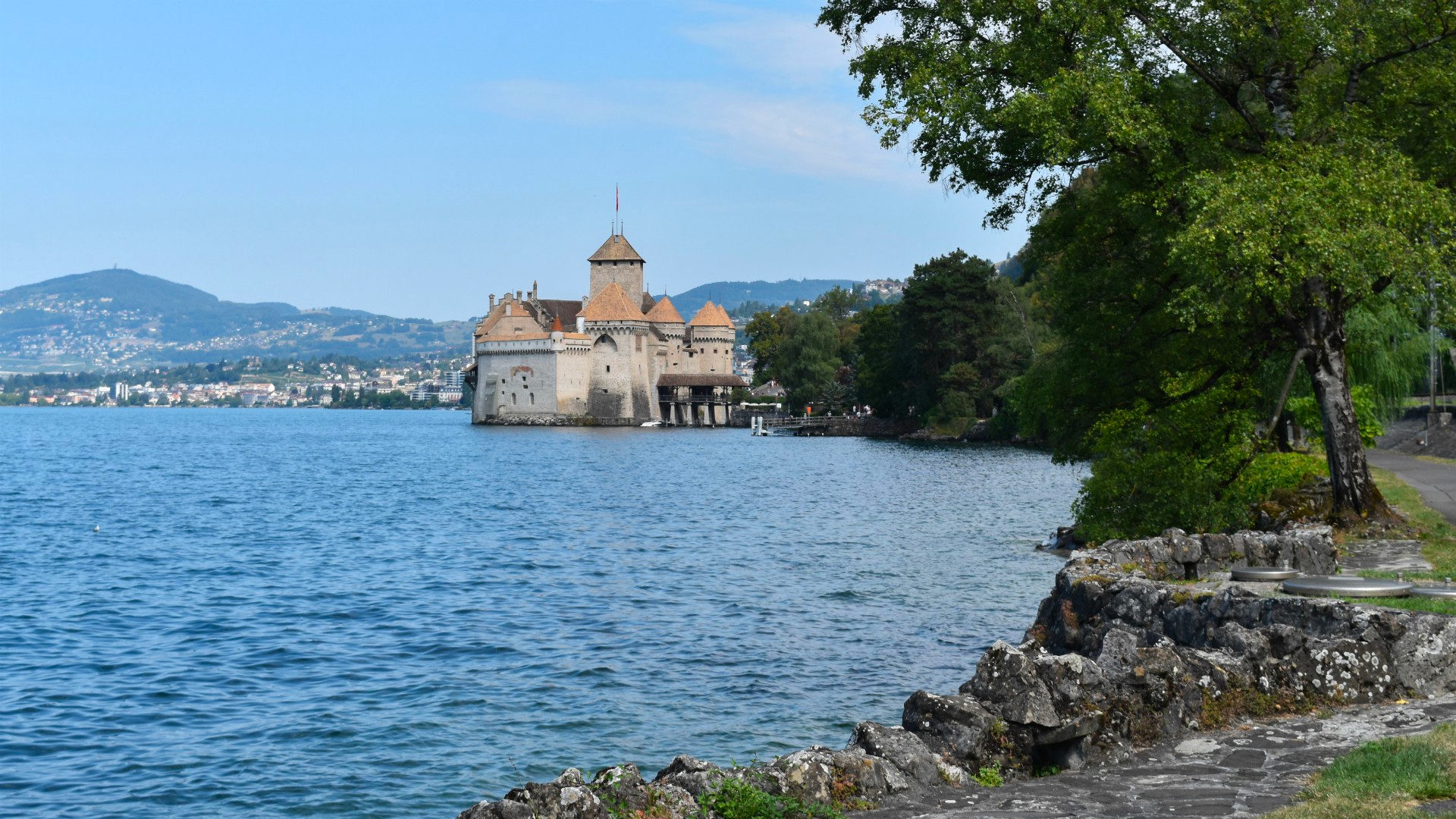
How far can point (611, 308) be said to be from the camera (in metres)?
129

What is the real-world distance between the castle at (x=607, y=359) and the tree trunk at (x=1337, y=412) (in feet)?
363

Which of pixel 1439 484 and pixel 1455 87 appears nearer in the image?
pixel 1455 87

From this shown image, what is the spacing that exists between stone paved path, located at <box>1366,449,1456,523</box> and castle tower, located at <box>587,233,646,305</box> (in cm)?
10151

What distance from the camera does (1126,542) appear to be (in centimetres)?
1573

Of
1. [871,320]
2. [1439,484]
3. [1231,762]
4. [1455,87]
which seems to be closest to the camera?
[1231,762]

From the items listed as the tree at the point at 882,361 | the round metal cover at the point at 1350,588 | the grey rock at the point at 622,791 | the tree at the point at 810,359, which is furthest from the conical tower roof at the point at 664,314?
the grey rock at the point at 622,791

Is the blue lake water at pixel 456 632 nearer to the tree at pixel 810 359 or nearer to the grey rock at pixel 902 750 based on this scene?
the grey rock at pixel 902 750

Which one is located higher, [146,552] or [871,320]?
[871,320]

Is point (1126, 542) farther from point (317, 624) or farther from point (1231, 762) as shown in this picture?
point (317, 624)

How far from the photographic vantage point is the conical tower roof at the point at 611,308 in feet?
422

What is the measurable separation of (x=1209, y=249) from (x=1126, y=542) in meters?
4.14

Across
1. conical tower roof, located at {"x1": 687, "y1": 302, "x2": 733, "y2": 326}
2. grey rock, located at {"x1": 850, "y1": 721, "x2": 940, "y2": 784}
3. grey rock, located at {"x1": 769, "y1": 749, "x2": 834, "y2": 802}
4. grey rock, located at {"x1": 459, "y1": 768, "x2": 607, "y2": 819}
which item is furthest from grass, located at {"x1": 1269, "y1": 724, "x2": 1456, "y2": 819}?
conical tower roof, located at {"x1": 687, "y1": 302, "x2": 733, "y2": 326}

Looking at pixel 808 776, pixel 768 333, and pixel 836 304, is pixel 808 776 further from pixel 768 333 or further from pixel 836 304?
pixel 836 304

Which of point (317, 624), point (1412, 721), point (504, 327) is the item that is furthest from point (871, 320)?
point (1412, 721)
